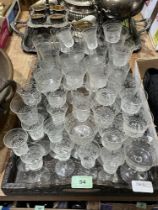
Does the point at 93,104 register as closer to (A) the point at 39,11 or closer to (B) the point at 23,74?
(B) the point at 23,74

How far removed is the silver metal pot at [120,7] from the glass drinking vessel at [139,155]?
0.52 m

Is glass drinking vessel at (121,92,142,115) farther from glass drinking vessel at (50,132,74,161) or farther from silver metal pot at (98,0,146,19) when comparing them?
silver metal pot at (98,0,146,19)

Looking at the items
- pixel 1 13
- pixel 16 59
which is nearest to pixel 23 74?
pixel 16 59

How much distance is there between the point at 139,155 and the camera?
0.78m

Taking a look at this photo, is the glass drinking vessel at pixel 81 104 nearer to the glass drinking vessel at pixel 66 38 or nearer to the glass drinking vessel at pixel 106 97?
the glass drinking vessel at pixel 106 97

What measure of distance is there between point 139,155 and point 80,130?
19 centimetres

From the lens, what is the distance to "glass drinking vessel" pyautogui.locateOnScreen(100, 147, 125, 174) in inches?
29.5

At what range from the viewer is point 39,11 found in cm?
118

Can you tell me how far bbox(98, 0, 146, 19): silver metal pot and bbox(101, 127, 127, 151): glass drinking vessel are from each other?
1.60ft

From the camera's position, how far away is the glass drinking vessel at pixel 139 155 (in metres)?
0.75

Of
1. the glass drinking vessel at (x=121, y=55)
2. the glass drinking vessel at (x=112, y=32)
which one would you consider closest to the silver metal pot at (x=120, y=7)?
the glass drinking vessel at (x=112, y=32)

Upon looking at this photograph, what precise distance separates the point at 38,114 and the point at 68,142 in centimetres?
14

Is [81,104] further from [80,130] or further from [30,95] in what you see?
[30,95]

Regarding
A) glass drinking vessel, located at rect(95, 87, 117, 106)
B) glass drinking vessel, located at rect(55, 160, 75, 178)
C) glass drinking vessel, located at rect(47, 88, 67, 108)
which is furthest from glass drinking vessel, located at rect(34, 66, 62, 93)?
glass drinking vessel, located at rect(55, 160, 75, 178)
